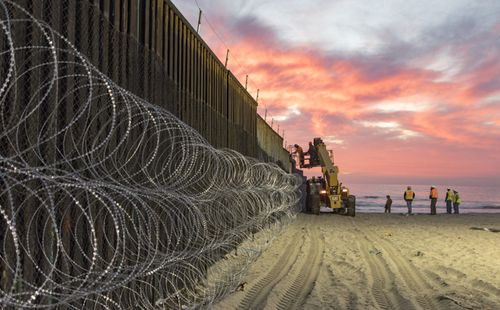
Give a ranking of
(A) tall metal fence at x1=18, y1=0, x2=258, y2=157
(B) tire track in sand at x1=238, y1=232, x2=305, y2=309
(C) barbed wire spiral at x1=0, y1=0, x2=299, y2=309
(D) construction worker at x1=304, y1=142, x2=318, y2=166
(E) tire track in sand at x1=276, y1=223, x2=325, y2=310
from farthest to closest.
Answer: (D) construction worker at x1=304, y1=142, x2=318, y2=166
(E) tire track in sand at x1=276, y1=223, x2=325, y2=310
(B) tire track in sand at x1=238, y1=232, x2=305, y2=309
(A) tall metal fence at x1=18, y1=0, x2=258, y2=157
(C) barbed wire spiral at x1=0, y1=0, x2=299, y2=309

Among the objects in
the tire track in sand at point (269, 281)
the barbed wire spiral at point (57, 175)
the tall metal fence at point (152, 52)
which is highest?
the tall metal fence at point (152, 52)

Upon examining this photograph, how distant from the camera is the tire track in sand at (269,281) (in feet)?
21.0

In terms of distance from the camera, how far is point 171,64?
7.03 metres

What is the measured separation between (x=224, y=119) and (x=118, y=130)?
5.96m

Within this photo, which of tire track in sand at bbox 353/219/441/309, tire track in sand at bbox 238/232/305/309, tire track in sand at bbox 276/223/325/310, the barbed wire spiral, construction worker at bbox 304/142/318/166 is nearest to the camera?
the barbed wire spiral

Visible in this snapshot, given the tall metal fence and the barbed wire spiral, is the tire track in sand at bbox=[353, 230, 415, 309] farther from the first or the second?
the tall metal fence

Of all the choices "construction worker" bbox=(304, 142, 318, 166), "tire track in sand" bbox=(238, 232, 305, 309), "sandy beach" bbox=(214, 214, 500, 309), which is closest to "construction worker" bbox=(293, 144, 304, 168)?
"construction worker" bbox=(304, 142, 318, 166)

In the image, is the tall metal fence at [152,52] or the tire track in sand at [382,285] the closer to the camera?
the tall metal fence at [152,52]

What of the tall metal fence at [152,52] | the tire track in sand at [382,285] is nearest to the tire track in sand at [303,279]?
the tire track in sand at [382,285]

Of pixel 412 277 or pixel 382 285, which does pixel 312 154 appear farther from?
pixel 382 285

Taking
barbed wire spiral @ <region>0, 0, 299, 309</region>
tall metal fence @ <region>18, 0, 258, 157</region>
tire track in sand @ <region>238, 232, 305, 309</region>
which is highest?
tall metal fence @ <region>18, 0, 258, 157</region>

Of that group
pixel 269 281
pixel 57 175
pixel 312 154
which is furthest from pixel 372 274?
pixel 312 154

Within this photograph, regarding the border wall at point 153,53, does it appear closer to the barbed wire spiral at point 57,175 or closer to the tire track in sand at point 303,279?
the barbed wire spiral at point 57,175

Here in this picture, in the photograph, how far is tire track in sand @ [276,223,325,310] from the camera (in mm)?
6582
